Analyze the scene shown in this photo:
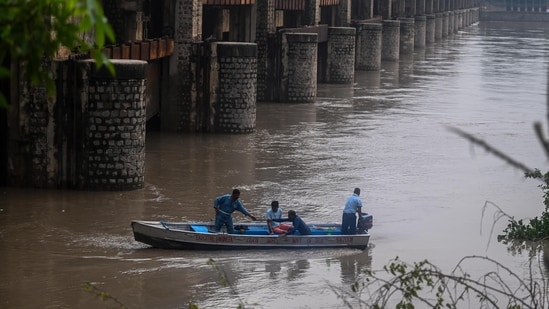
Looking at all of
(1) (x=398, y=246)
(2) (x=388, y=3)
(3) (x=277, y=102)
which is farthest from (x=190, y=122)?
(2) (x=388, y=3)

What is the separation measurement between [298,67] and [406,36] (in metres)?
32.6

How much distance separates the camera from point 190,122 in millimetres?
31797

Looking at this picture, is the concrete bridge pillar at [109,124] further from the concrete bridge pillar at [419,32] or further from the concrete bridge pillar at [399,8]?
the concrete bridge pillar at [419,32]

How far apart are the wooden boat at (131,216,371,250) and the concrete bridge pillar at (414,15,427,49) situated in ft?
199

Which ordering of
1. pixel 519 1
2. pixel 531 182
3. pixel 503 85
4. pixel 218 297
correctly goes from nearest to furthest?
1. pixel 218 297
2. pixel 531 182
3. pixel 503 85
4. pixel 519 1

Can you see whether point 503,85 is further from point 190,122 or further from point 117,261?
point 117,261

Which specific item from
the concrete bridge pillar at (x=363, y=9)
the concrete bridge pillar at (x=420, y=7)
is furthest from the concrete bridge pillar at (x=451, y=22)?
the concrete bridge pillar at (x=363, y=9)

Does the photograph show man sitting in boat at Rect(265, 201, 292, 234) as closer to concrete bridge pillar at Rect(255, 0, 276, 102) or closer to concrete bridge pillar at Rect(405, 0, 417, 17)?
concrete bridge pillar at Rect(255, 0, 276, 102)

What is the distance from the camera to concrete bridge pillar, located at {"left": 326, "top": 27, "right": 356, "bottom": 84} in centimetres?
4850

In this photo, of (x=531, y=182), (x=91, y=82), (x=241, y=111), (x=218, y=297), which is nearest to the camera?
(x=218, y=297)

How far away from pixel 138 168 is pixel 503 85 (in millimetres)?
31368

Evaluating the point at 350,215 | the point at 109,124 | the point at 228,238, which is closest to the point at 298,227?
the point at 350,215

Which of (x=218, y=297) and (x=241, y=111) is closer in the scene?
(x=218, y=297)

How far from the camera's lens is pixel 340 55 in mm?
48625
